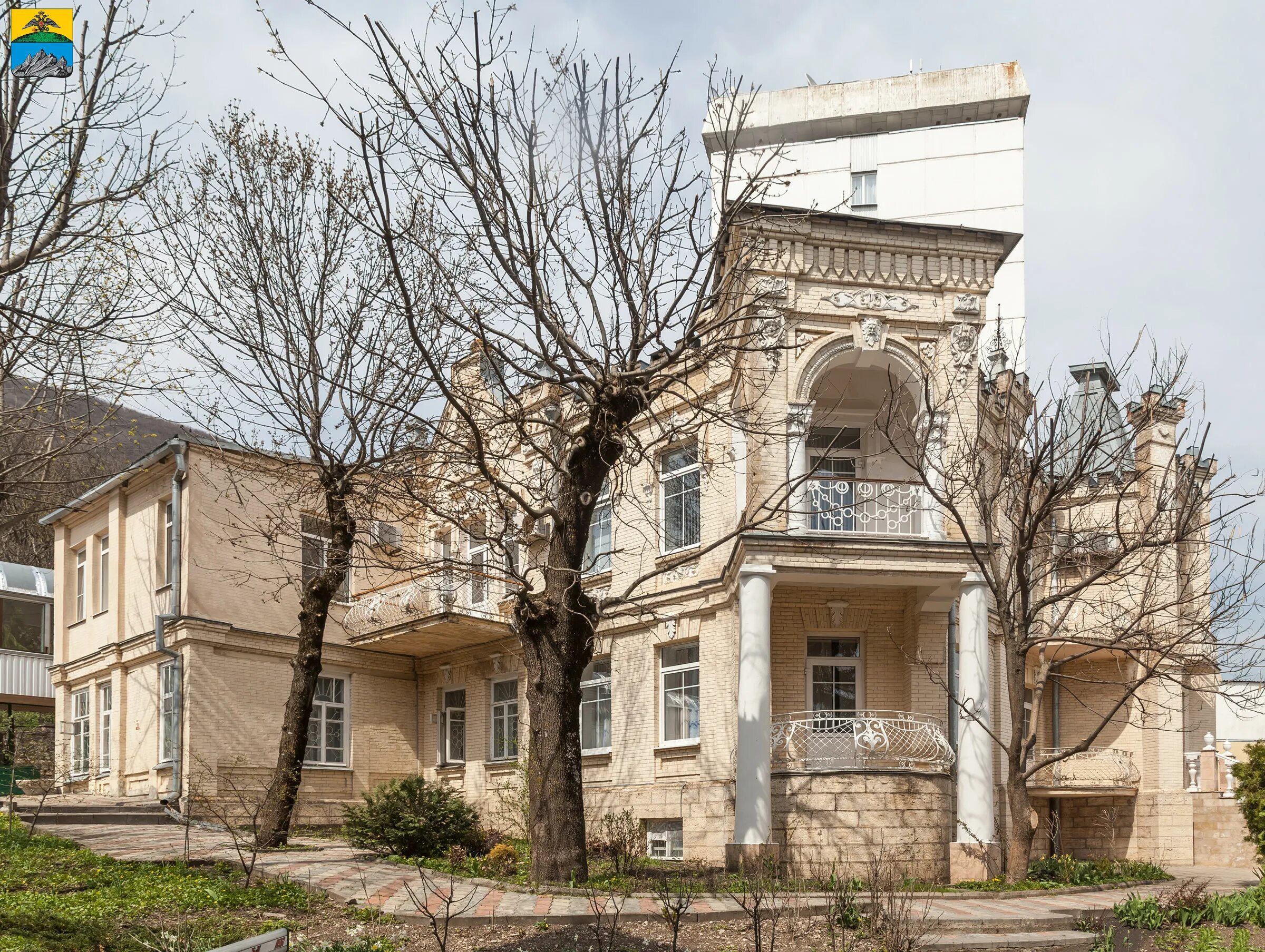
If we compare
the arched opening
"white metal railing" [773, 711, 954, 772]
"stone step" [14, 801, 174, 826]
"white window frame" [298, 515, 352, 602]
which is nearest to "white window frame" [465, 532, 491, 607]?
"white window frame" [298, 515, 352, 602]

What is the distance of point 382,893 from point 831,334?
10.3m

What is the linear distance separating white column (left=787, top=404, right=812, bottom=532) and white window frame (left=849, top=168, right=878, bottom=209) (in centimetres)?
1612

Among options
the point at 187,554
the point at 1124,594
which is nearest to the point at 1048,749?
the point at 1124,594

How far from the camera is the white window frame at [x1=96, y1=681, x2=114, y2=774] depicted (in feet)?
80.4

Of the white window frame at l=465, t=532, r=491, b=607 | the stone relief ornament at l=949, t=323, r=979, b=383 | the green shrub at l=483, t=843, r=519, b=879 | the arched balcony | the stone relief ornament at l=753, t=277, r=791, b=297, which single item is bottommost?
the green shrub at l=483, t=843, r=519, b=879

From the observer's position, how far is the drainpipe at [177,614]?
2148 cm

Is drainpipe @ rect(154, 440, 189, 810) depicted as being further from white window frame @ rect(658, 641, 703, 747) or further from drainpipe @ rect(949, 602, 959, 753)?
drainpipe @ rect(949, 602, 959, 753)

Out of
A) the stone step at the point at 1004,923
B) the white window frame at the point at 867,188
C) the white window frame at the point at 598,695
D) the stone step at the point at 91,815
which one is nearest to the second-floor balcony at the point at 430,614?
the white window frame at the point at 598,695

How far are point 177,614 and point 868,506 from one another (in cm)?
1216

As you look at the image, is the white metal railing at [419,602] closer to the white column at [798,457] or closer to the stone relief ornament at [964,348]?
the white column at [798,457]

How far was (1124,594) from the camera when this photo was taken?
2472 centimetres

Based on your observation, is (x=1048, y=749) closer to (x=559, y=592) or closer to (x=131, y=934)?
(x=559, y=592)

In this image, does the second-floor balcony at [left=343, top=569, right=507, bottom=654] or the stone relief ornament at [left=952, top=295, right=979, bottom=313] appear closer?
the stone relief ornament at [left=952, top=295, right=979, bottom=313]

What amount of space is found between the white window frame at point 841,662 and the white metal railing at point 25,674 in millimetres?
20744
